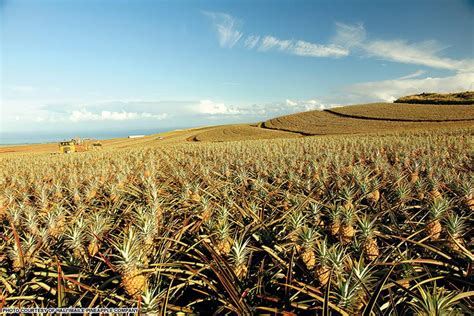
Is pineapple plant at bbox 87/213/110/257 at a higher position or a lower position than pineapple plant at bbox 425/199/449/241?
higher

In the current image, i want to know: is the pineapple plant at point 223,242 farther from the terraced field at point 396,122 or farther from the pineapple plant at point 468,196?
the terraced field at point 396,122

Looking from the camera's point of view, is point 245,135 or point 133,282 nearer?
point 133,282

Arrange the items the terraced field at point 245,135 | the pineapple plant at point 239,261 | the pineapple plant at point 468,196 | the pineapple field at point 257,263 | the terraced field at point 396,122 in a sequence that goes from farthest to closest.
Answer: the terraced field at point 245,135 → the terraced field at point 396,122 → the pineapple plant at point 468,196 → the pineapple plant at point 239,261 → the pineapple field at point 257,263

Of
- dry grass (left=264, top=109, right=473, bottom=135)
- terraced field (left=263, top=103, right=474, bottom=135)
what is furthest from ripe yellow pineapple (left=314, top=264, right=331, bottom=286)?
terraced field (left=263, top=103, right=474, bottom=135)

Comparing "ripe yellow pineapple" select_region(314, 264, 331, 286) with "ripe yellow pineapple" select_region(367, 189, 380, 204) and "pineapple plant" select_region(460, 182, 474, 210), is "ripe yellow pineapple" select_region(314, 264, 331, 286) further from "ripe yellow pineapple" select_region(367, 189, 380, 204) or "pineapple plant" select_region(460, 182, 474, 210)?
"pineapple plant" select_region(460, 182, 474, 210)

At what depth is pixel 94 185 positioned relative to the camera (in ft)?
15.8

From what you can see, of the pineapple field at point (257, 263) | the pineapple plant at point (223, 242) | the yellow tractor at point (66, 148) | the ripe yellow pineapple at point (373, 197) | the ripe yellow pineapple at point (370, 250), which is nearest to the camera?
the pineapple field at point (257, 263)

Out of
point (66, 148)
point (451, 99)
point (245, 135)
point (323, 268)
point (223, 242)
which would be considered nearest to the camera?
point (323, 268)

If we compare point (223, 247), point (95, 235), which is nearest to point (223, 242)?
point (223, 247)

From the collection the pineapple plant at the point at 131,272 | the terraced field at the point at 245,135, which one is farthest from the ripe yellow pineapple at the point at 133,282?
the terraced field at the point at 245,135

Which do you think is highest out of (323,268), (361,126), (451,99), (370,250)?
(451,99)

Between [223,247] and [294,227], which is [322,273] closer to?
[294,227]

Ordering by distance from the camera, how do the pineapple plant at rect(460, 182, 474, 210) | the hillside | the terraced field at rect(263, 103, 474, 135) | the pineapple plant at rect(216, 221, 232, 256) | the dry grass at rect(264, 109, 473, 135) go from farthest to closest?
the hillside < the terraced field at rect(263, 103, 474, 135) < the dry grass at rect(264, 109, 473, 135) < the pineapple plant at rect(460, 182, 474, 210) < the pineapple plant at rect(216, 221, 232, 256)

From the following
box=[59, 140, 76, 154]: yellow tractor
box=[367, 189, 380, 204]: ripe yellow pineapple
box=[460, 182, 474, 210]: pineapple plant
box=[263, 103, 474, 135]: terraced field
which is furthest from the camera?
box=[263, 103, 474, 135]: terraced field
